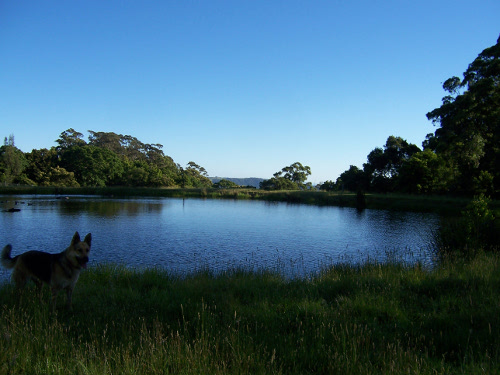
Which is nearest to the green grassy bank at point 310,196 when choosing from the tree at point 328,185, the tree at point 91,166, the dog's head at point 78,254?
the tree at point 91,166

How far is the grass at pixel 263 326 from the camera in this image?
4.00 metres

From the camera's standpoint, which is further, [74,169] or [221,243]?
[74,169]

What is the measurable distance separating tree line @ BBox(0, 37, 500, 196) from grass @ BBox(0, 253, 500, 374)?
2947 centimetres

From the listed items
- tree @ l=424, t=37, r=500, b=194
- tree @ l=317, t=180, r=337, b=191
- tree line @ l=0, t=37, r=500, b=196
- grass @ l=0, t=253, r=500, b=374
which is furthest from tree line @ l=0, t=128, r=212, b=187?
grass @ l=0, t=253, r=500, b=374

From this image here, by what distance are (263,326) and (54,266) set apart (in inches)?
168

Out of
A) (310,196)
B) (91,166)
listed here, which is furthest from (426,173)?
(91,166)

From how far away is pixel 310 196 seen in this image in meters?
68.8

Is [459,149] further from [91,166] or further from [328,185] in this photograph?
[91,166]

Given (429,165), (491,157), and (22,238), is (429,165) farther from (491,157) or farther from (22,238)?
(22,238)

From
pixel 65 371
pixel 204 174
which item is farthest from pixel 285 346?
pixel 204 174

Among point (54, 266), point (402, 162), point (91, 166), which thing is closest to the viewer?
point (54, 266)

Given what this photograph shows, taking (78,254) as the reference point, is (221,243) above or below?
below

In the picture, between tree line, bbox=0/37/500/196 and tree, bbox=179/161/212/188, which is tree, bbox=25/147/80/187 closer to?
tree line, bbox=0/37/500/196

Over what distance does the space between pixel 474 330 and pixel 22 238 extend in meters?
23.7
